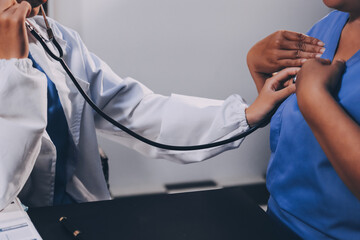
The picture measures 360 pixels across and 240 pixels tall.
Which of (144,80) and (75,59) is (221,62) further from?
(75,59)

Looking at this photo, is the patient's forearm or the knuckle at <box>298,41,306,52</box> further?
the knuckle at <box>298,41,306,52</box>

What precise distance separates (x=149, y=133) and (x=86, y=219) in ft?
1.30

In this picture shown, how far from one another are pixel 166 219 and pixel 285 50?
417mm

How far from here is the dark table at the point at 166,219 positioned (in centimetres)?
57

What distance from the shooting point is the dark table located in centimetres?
57

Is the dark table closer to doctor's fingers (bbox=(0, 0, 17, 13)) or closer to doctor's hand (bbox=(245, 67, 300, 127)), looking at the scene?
doctor's hand (bbox=(245, 67, 300, 127))

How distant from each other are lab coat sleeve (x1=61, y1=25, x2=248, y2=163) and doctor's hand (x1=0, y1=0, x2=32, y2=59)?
262 mm

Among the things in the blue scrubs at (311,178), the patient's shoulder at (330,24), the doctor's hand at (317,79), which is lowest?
the blue scrubs at (311,178)

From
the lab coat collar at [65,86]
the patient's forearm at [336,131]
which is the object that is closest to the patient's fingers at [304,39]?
A: the patient's forearm at [336,131]

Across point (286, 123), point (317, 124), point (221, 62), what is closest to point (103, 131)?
point (286, 123)

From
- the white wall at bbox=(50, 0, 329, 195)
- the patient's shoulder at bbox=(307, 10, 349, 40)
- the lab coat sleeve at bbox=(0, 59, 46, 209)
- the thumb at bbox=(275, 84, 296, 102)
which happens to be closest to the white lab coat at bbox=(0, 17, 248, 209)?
the lab coat sleeve at bbox=(0, 59, 46, 209)

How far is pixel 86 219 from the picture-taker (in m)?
0.60

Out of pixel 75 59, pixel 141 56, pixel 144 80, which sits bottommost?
pixel 144 80

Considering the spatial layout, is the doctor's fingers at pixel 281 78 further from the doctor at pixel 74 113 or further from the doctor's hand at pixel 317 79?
the doctor's hand at pixel 317 79
